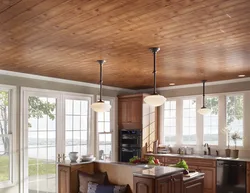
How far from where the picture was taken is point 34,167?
601 centimetres

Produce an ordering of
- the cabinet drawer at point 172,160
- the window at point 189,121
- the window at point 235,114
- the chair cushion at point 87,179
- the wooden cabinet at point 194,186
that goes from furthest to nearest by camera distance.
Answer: the window at point 189,121, the cabinet drawer at point 172,160, the window at point 235,114, the chair cushion at point 87,179, the wooden cabinet at point 194,186

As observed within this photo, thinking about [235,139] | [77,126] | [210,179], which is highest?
[77,126]

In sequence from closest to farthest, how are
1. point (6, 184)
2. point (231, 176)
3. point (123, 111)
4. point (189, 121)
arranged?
point (6, 184), point (231, 176), point (189, 121), point (123, 111)

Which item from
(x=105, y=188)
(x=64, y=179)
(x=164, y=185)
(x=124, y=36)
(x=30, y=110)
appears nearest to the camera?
(x=124, y=36)

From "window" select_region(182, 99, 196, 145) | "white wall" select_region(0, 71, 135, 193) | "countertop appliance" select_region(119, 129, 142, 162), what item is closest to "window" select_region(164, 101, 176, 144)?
"window" select_region(182, 99, 196, 145)

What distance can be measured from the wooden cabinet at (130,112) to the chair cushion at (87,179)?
9.40ft

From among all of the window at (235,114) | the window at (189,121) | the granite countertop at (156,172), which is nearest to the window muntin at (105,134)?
the window at (189,121)

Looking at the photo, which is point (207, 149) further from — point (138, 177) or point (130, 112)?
point (138, 177)

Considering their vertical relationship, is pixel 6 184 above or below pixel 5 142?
below

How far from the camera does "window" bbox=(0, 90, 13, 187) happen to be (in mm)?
5516

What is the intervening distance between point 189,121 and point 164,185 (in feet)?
12.8

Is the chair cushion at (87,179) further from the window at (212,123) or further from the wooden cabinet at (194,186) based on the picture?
the window at (212,123)

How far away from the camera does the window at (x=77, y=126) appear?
6719mm

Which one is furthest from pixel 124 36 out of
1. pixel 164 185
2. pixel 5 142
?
pixel 5 142
